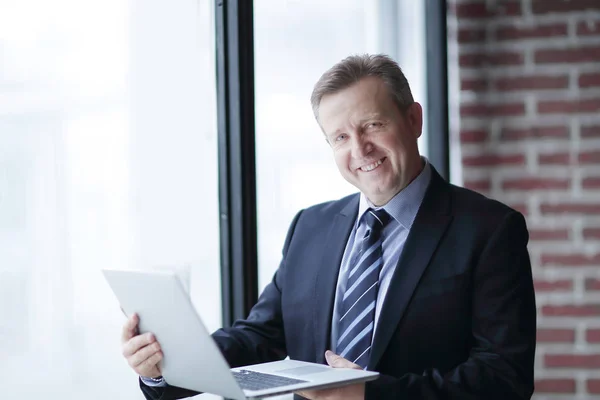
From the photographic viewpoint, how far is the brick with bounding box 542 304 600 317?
2.91 metres

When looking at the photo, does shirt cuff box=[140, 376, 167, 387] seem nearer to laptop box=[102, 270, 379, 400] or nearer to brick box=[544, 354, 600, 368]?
laptop box=[102, 270, 379, 400]

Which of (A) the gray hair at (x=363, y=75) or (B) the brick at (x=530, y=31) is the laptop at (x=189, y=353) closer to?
(A) the gray hair at (x=363, y=75)

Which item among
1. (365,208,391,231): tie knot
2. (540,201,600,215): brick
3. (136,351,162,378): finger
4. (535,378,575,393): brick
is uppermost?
(365,208,391,231): tie knot

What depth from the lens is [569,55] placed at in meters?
2.93

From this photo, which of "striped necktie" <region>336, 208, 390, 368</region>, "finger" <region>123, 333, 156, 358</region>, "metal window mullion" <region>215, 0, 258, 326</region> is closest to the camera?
"finger" <region>123, 333, 156, 358</region>

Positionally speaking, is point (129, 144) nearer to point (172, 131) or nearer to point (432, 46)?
point (172, 131)

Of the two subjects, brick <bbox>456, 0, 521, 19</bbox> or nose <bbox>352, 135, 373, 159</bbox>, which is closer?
nose <bbox>352, 135, 373, 159</bbox>

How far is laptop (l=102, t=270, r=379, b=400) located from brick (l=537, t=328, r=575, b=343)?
1722mm

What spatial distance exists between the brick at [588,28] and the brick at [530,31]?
0.05 metres

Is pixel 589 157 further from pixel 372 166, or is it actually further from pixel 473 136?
pixel 372 166

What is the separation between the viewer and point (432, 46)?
311cm

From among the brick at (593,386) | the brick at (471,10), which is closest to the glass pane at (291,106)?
the brick at (471,10)

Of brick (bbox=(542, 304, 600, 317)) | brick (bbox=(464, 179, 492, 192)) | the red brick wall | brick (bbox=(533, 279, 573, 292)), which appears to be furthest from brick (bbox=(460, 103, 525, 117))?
brick (bbox=(542, 304, 600, 317))

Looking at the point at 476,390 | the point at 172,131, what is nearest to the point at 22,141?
the point at 172,131
